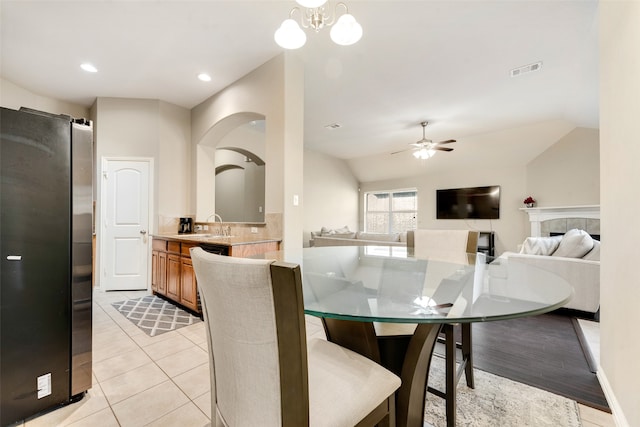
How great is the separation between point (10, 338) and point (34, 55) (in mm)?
3251

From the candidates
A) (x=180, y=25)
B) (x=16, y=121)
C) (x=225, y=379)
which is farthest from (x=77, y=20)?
(x=225, y=379)

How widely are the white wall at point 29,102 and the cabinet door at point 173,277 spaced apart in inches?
114

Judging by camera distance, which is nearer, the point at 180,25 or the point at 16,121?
the point at 16,121

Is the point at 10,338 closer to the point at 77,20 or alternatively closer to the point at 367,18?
the point at 77,20

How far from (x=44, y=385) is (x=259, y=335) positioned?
1.66 metres

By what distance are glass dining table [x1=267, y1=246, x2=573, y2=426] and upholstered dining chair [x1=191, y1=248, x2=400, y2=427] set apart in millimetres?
202

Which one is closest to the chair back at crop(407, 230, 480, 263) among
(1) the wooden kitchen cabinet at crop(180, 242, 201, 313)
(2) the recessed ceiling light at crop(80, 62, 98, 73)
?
(1) the wooden kitchen cabinet at crop(180, 242, 201, 313)

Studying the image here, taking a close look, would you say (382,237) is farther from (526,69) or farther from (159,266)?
(159,266)

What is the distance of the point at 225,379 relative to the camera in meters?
0.88

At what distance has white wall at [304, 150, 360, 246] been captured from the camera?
23.0 feet

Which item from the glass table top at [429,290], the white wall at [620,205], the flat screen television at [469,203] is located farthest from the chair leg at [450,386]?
the flat screen television at [469,203]

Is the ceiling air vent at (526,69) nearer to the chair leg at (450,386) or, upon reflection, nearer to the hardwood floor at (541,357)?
the hardwood floor at (541,357)

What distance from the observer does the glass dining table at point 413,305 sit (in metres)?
0.92

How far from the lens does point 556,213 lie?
5676 mm
